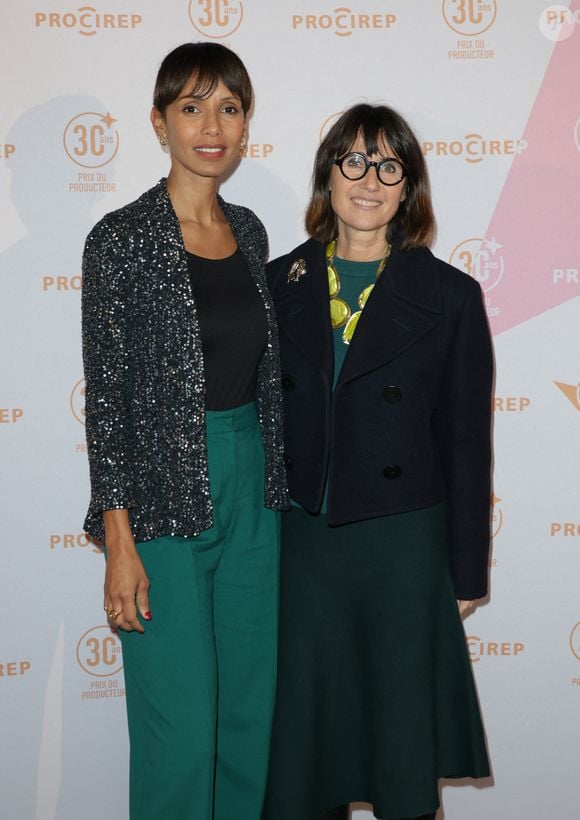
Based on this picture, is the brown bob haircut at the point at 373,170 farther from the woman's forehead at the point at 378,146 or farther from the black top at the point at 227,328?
the black top at the point at 227,328

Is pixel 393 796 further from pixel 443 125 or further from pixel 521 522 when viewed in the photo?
pixel 443 125

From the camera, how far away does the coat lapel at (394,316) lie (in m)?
1.94

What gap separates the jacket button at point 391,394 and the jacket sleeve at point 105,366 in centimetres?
54

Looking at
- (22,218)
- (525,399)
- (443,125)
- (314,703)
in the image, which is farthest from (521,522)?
(22,218)

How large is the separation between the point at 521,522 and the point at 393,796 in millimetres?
905

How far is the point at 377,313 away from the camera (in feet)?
6.48

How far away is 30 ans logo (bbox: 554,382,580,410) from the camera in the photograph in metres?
2.56

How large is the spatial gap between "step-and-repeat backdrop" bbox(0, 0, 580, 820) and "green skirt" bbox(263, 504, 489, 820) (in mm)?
670

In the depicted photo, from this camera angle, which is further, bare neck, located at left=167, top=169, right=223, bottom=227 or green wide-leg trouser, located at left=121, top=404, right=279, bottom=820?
bare neck, located at left=167, top=169, right=223, bottom=227

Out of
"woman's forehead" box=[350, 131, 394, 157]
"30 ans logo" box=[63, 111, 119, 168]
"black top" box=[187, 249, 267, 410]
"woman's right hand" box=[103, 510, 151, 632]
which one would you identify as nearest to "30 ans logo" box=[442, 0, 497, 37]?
"woman's forehead" box=[350, 131, 394, 157]

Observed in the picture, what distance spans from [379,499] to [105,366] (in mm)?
627

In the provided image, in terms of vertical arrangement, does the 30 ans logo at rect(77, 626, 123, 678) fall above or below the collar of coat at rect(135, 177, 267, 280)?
below

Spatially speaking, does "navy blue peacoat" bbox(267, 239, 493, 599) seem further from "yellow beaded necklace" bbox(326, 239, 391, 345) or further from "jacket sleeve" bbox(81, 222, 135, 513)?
"jacket sleeve" bbox(81, 222, 135, 513)

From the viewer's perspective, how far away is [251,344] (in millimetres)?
1896
